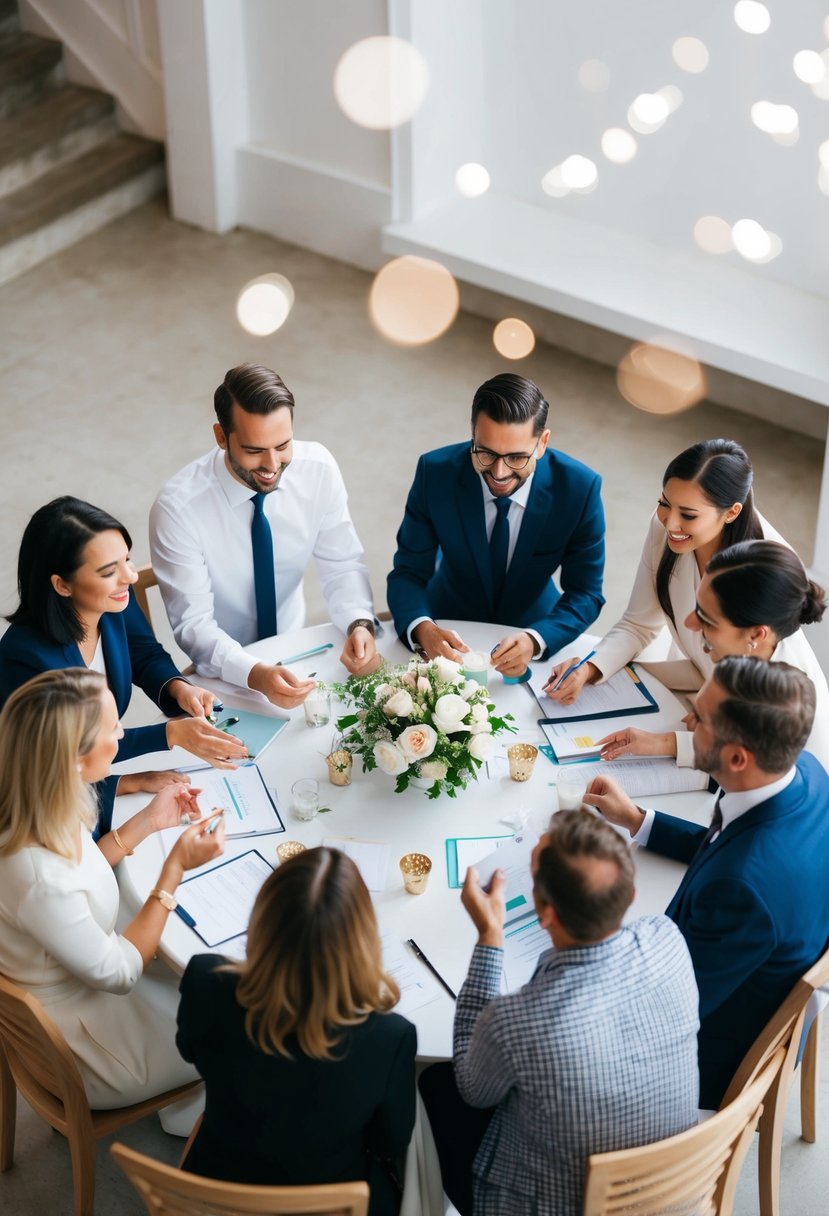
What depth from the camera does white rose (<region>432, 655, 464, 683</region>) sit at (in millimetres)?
2639

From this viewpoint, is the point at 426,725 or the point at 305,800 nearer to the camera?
the point at 426,725

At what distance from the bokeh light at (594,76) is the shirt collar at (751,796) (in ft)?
13.1

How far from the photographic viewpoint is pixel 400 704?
256 centimetres

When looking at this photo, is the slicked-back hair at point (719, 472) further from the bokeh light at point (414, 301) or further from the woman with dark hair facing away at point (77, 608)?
the bokeh light at point (414, 301)

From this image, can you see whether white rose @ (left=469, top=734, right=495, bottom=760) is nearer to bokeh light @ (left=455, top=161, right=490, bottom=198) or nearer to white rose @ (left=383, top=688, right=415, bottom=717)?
white rose @ (left=383, top=688, right=415, bottom=717)

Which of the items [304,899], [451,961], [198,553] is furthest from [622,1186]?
[198,553]

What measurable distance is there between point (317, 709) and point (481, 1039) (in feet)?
3.49

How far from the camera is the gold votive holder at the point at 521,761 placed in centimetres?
276

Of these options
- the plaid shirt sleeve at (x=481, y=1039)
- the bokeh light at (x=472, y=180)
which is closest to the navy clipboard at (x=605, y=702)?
the plaid shirt sleeve at (x=481, y=1039)

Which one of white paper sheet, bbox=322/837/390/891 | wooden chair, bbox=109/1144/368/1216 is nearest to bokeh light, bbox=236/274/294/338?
white paper sheet, bbox=322/837/390/891

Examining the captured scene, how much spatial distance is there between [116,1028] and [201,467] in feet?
4.87

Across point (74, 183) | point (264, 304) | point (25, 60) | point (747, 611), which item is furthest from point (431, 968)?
point (25, 60)

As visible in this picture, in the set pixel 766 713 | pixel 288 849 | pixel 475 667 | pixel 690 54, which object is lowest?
pixel 288 849

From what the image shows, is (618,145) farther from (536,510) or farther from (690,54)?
(536,510)
